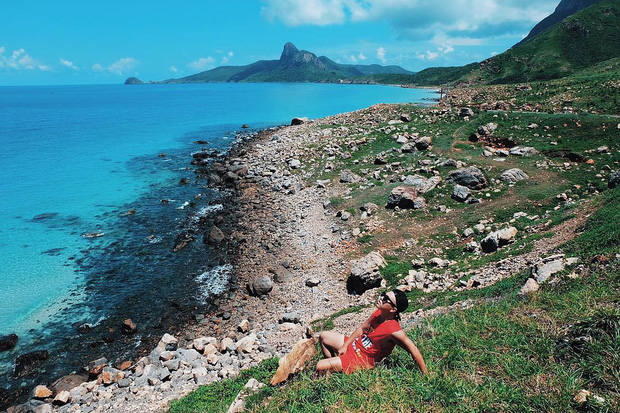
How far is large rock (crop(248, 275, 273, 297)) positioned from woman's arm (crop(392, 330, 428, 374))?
41.5 feet

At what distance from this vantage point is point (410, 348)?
6.69 meters

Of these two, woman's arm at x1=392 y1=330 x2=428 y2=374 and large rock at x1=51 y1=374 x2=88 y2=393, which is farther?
large rock at x1=51 y1=374 x2=88 y2=393

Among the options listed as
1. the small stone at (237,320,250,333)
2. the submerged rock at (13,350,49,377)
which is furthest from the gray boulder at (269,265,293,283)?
the submerged rock at (13,350,49,377)

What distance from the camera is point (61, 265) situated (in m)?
22.7

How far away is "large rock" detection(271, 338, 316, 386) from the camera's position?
7997 millimetres

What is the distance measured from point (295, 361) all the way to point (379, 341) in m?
2.56

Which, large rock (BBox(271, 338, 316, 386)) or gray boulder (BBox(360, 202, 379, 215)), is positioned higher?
large rock (BBox(271, 338, 316, 386))

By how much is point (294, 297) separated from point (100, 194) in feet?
97.2

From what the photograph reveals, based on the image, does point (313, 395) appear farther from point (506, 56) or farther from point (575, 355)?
point (506, 56)

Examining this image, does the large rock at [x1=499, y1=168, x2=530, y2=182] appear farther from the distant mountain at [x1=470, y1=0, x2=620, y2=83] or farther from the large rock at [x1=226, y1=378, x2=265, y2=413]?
the distant mountain at [x1=470, y1=0, x2=620, y2=83]

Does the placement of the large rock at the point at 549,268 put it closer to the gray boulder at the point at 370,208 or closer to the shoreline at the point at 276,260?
the shoreline at the point at 276,260

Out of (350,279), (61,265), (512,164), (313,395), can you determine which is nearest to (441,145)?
(512,164)

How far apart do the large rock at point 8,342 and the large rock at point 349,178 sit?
24.3 meters

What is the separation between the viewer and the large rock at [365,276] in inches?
643
